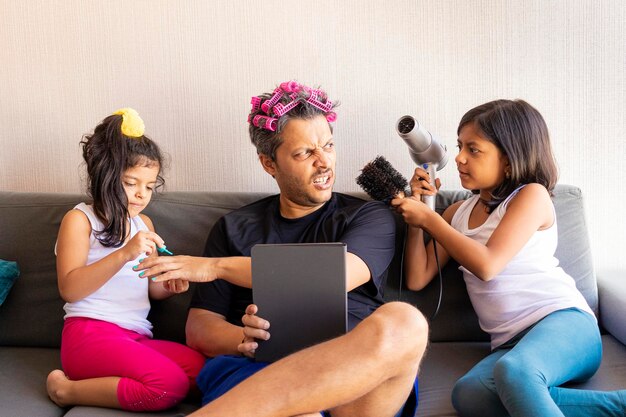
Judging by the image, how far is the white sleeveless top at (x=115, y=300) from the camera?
6.46 ft

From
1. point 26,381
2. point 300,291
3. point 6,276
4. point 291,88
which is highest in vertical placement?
point 291,88

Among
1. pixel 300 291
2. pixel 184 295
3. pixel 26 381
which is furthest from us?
pixel 184 295

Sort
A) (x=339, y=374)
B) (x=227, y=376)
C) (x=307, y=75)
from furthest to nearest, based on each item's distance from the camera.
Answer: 1. (x=307, y=75)
2. (x=227, y=376)
3. (x=339, y=374)

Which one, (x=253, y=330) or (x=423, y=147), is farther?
(x=423, y=147)

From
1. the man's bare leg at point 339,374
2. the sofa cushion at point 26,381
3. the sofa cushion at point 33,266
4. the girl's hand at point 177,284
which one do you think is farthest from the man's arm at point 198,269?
the sofa cushion at point 33,266

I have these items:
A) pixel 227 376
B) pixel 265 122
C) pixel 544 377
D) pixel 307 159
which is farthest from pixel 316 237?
pixel 544 377

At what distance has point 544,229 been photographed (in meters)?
1.93

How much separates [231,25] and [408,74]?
2.10 ft

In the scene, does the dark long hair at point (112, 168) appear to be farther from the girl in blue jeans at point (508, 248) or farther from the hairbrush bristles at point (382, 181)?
the girl in blue jeans at point (508, 248)

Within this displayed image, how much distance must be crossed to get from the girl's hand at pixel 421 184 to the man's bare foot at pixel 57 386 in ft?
3.68

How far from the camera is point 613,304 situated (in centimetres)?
199

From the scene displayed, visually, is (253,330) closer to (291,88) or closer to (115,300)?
(115,300)

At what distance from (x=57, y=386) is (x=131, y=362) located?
201 mm

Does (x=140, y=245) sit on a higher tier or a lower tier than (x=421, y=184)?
lower
